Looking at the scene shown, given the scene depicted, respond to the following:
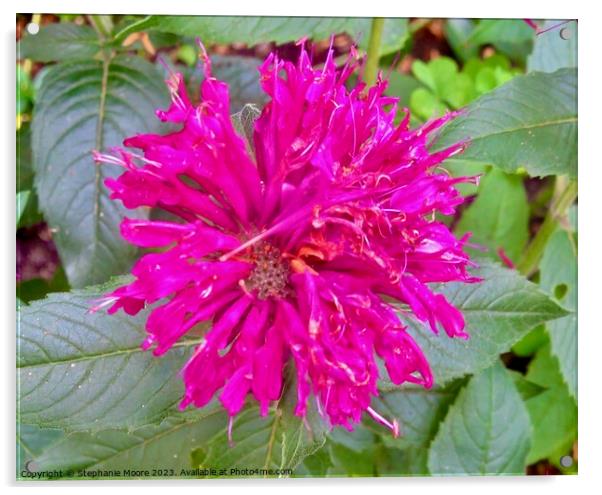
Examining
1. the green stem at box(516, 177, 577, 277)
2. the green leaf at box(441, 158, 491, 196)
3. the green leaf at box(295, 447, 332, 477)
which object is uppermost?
the green leaf at box(441, 158, 491, 196)

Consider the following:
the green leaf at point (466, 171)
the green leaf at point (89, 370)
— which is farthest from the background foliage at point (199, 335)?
the green leaf at point (466, 171)

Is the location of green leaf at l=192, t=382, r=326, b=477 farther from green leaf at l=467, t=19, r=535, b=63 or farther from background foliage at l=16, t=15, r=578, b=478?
green leaf at l=467, t=19, r=535, b=63

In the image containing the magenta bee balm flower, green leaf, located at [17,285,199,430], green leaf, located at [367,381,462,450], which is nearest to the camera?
the magenta bee balm flower

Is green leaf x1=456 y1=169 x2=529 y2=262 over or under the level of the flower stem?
under

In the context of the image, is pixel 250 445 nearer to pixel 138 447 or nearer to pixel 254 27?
pixel 138 447

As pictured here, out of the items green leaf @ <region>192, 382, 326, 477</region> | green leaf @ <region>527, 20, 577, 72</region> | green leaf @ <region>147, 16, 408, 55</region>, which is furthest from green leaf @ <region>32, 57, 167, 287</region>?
green leaf @ <region>527, 20, 577, 72</region>
